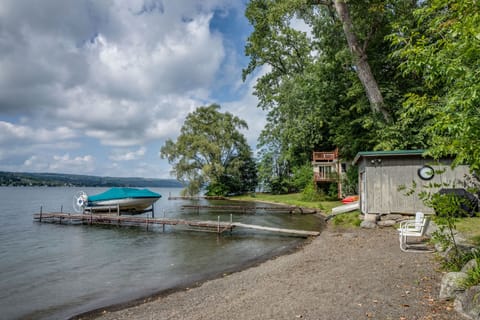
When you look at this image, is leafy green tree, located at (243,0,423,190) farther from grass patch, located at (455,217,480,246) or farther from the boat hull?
the boat hull

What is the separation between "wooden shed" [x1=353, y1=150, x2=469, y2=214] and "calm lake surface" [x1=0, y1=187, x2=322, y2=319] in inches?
161

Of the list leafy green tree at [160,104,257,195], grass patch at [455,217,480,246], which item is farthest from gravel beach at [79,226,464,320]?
leafy green tree at [160,104,257,195]

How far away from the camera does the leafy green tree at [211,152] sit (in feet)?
152

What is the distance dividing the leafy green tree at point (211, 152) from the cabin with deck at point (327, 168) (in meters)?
19.0

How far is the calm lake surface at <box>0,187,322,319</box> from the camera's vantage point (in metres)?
7.55

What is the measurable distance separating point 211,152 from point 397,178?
3511 centimetres

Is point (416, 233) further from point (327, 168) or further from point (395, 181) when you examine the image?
point (327, 168)

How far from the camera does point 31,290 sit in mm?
8367

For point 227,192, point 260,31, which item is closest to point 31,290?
point 260,31

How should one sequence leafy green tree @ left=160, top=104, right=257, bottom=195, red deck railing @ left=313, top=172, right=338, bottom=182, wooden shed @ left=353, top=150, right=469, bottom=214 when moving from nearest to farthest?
wooden shed @ left=353, top=150, right=469, bottom=214
red deck railing @ left=313, top=172, right=338, bottom=182
leafy green tree @ left=160, top=104, right=257, bottom=195

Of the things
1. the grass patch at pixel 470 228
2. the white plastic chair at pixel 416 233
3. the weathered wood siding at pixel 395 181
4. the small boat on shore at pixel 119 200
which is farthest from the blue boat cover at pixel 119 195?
the grass patch at pixel 470 228

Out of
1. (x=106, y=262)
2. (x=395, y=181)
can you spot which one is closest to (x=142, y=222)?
(x=106, y=262)

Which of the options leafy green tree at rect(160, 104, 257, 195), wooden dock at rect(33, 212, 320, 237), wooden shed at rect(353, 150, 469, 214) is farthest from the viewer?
leafy green tree at rect(160, 104, 257, 195)

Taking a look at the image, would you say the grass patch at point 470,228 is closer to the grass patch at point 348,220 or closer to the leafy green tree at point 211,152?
the grass patch at point 348,220
